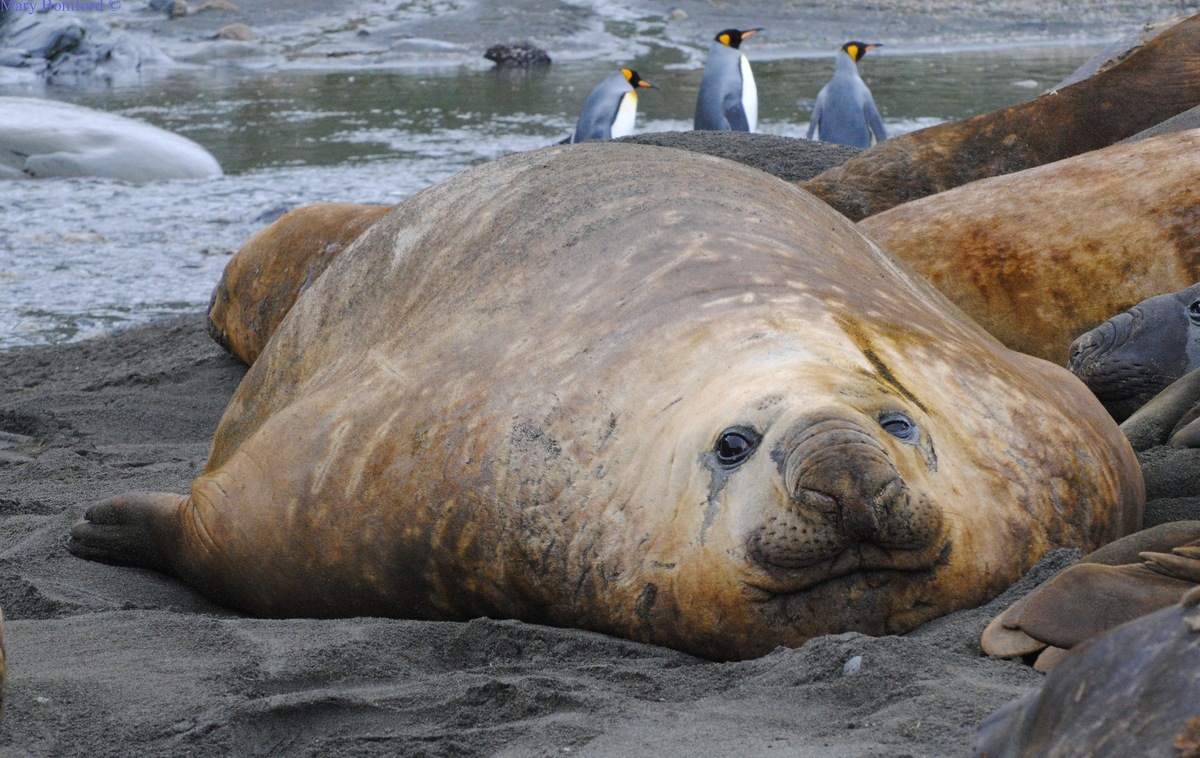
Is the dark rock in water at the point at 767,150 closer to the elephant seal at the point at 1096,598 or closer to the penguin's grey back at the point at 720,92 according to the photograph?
the elephant seal at the point at 1096,598

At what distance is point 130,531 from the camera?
333cm

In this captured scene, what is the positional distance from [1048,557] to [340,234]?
3.45m

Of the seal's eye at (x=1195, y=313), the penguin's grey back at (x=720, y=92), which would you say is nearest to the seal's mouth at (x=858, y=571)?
the seal's eye at (x=1195, y=313)

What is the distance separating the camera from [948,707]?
1.87 metres

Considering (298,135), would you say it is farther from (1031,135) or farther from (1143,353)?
(1143,353)

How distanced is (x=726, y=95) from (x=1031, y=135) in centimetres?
772

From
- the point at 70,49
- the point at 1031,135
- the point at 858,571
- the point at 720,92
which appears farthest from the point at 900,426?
the point at 70,49

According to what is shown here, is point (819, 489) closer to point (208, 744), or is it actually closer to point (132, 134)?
point (208, 744)

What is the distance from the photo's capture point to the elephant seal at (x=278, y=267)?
17.5ft

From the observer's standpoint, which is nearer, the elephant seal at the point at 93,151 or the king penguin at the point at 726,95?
the elephant seal at the point at 93,151

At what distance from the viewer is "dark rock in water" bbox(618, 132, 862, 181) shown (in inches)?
268

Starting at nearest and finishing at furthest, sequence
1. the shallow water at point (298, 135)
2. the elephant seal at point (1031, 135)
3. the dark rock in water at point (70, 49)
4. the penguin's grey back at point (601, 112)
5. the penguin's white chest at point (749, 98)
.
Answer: the elephant seal at point (1031, 135), the shallow water at point (298, 135), the penguin's grey back at point (601, 112), the penguin's white chest at point (749, 98), the dark rock in water at point (70, 49)

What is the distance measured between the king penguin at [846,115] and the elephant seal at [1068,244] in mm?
6980

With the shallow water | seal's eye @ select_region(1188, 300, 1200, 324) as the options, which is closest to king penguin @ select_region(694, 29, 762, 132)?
the shallow water
